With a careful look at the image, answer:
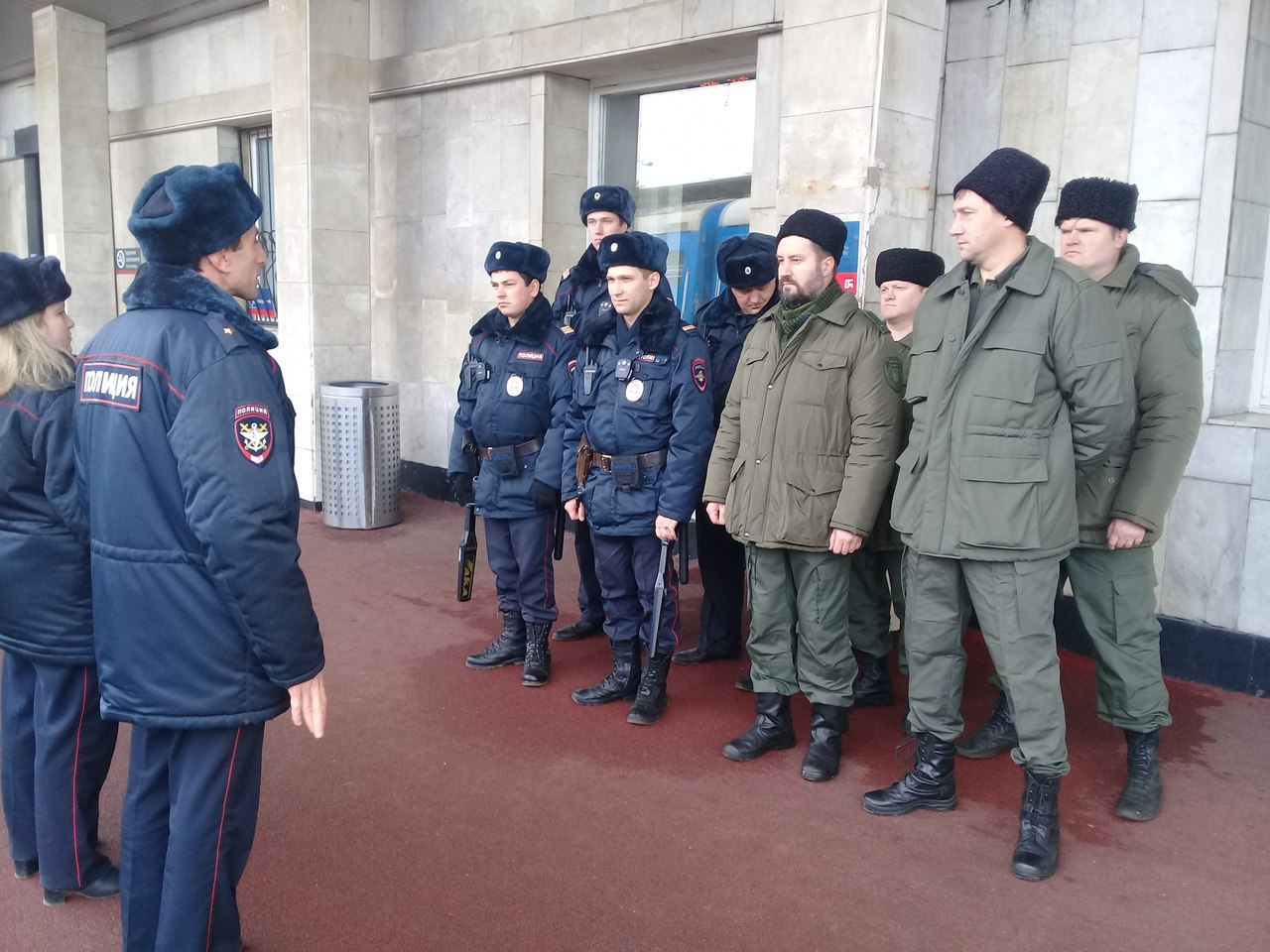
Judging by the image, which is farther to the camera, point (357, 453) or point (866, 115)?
point (357, 453)

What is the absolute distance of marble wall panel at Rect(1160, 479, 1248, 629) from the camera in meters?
4.20

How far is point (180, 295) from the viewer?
2061 millimetres

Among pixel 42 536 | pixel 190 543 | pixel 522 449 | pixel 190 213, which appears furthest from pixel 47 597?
pixel 522 449

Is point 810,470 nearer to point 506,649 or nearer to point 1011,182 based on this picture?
point 1011,182

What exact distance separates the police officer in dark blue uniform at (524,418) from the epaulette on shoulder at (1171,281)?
2.12 metres

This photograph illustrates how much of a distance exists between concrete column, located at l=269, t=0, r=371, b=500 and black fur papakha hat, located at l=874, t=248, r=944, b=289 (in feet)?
14.4

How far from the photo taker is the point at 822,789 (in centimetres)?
338

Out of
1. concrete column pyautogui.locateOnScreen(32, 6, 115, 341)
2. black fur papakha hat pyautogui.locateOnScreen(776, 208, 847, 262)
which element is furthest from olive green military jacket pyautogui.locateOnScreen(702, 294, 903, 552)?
concrete column pyautogui.locateOnScreen(32, 6, 115, 341)

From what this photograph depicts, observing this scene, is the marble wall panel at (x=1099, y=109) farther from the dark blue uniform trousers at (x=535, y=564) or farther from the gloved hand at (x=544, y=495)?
the dark blue uniform trousers at (x=535, y=564)

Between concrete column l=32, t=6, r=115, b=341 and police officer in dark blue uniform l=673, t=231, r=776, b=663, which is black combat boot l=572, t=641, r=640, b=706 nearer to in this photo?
police officer in dark blue uniform l=673, t=231, r=776, b=663

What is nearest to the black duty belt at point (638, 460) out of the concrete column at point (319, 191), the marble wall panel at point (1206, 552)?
the marble wall panel at point (1206, 552)

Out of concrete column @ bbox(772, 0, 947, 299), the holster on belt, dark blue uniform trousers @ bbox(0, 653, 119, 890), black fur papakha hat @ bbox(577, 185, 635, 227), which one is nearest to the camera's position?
dark blue uniform trousers @ bbox(0, 653, 119, 890)

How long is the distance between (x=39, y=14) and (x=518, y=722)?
373 inches

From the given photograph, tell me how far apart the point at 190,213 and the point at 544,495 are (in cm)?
228
